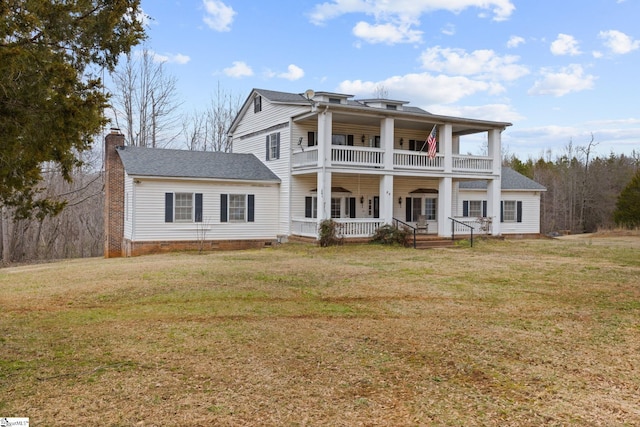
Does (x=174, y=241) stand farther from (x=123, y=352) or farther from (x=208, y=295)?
(x=123, y=352)

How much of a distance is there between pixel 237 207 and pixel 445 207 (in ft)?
33.7

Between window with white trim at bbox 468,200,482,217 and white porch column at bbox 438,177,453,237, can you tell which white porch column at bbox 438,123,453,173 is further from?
window with white trim at bbox 468,200,482,217

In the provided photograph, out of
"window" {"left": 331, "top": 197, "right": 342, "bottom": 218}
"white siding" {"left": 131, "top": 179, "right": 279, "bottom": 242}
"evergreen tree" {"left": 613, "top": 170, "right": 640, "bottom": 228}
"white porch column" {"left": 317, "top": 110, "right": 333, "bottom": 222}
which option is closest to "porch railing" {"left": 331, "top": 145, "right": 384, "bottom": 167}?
"white porch column" {"left": 317, "top": 110, "right": 333, "bottom": 222}

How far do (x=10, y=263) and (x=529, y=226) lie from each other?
30.9 meters

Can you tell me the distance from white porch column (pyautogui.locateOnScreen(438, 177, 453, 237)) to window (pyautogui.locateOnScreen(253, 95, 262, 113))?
10.7 metres

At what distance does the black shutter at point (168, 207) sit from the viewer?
867 inches

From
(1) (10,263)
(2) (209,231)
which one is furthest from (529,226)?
(1) (10,263)

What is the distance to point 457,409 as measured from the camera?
4.81 meters

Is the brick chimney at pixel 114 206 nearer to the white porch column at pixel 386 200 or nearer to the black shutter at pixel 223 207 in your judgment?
the black shutter at pixel 223 207

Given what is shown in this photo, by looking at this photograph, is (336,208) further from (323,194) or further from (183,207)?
(183,207)

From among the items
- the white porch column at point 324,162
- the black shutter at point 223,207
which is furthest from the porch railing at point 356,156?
the black shutter at point 223,207

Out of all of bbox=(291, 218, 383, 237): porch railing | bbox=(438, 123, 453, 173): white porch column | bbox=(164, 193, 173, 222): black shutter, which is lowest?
bbox=(291, 218, 383, 237): porch railing

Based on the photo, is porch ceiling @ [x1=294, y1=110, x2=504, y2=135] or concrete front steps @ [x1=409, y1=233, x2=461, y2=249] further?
porch ceiling @ [x1=294, y1=110, x2=504, y2=135]

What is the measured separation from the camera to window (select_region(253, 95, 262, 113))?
26.6 meters
